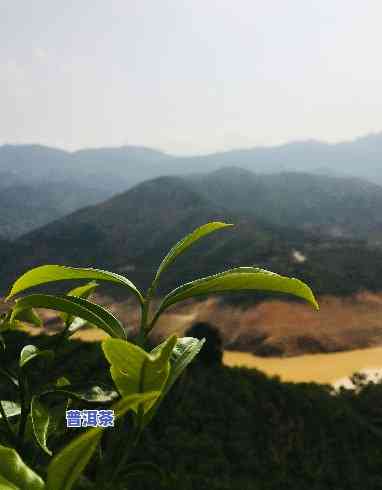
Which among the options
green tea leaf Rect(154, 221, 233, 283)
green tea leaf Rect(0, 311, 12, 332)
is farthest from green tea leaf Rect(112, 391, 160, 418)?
green tea leaf Rect(0, 311, 12, 332)

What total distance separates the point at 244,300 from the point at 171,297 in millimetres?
40892

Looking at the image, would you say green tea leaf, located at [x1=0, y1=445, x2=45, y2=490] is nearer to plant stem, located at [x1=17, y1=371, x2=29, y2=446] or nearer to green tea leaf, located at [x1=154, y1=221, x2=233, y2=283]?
plant stem, located at [x1=17, y1=371, x2=29, y2=446]

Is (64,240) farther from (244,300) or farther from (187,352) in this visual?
(187,352)

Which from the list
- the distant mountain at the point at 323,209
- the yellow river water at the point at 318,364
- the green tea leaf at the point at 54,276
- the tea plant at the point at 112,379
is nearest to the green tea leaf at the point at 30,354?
the tea plant at the point at 112,379

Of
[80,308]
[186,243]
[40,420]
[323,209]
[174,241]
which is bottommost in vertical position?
[323,209]

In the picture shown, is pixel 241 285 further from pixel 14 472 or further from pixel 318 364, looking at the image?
pixel 318 364

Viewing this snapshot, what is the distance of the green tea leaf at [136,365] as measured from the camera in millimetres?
1137

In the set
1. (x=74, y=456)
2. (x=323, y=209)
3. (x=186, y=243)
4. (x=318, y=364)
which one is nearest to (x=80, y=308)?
(x=186, y=243)

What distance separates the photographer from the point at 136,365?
3.87ft

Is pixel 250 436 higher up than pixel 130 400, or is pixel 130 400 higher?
pixel 130 400

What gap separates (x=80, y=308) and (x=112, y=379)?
0.32m

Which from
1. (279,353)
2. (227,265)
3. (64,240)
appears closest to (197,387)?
(279,353)

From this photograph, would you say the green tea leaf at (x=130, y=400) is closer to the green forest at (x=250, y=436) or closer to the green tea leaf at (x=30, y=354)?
the green tea leaf at (x=30, y=354)

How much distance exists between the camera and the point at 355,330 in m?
35.5
